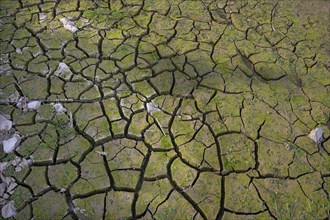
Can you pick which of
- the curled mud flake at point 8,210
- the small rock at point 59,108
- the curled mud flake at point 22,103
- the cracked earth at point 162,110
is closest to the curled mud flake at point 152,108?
the cracked earth at point 162,110

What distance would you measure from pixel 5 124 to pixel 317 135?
2447 mm

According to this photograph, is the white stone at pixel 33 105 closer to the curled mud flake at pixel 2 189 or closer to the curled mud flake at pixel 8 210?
the curled mud flake at pixel 2 189

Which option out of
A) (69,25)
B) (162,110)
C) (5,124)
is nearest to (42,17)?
(69,25)

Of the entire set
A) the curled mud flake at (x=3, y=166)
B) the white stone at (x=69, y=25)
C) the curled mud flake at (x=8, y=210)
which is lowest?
the curled mud flake at (x=8, y=210)

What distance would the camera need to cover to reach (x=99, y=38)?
145 inches

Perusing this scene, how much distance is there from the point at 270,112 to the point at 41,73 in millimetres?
1981

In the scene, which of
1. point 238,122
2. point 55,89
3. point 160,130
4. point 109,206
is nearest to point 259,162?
point 238,122

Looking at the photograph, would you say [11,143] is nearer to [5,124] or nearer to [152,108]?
[5,124]

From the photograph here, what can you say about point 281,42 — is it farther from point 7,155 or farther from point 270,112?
point 7,155

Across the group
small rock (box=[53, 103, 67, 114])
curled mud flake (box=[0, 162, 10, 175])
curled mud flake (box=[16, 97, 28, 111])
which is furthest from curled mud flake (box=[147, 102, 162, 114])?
curled mud flake (box=[0, 162, 10, 175])

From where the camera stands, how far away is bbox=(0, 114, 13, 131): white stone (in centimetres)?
297

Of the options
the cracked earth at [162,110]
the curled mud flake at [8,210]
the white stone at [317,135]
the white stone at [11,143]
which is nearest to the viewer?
the curled mud flake at [8,210]

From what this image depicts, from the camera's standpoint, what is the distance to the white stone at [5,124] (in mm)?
2967

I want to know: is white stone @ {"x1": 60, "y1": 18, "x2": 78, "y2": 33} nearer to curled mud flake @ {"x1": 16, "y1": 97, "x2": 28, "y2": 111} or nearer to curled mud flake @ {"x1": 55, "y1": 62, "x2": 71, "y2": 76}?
curled mud flake @ {"x1": 55, "y1": 62, "x2": 71, "y2": 76}
